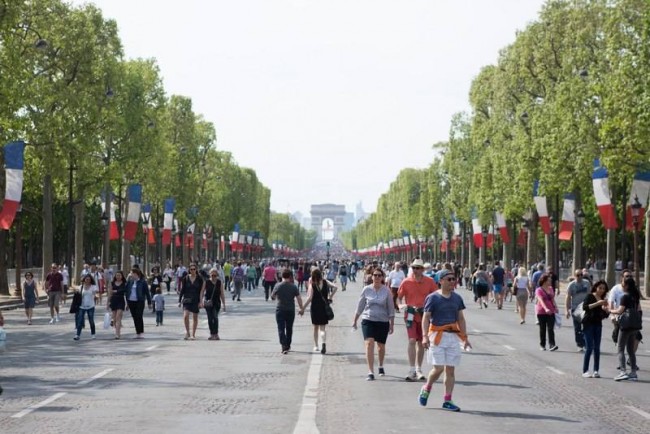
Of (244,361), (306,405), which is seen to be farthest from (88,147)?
(306,405)

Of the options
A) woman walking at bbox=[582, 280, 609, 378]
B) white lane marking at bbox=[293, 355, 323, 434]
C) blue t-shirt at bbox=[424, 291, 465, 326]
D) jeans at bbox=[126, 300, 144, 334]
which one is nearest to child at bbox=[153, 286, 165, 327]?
jeans at bbox=[126, 300, 144, 334]

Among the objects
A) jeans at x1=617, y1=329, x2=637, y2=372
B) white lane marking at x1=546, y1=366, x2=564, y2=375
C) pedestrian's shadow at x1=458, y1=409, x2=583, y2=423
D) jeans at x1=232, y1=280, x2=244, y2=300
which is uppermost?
jeans at x1=232, y1=280, x2=244, y2=300

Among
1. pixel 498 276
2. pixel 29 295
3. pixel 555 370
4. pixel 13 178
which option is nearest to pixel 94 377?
pixel 555 370

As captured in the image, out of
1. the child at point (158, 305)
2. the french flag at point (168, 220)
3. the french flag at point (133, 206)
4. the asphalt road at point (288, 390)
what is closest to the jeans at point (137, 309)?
the asphalt road at point (288, 390)

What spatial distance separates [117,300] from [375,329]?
13.0m

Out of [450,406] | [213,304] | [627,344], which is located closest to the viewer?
[450,406]

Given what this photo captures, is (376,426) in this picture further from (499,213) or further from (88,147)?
(499,213)

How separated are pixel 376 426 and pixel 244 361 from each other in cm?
1030

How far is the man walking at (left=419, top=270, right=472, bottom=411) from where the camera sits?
52.9 ft

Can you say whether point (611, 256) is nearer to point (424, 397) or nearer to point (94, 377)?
point (94, 377)

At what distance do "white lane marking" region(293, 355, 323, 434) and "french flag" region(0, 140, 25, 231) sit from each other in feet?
83.4

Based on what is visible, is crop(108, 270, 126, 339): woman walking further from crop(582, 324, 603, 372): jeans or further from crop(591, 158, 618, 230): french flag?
crop(591, 158, 618, 230): french flag

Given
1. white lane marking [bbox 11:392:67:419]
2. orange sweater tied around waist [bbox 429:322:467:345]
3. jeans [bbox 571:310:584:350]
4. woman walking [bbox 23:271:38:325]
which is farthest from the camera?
woman walking [bbox 23:271:38:325]

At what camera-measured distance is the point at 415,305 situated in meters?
20.7
